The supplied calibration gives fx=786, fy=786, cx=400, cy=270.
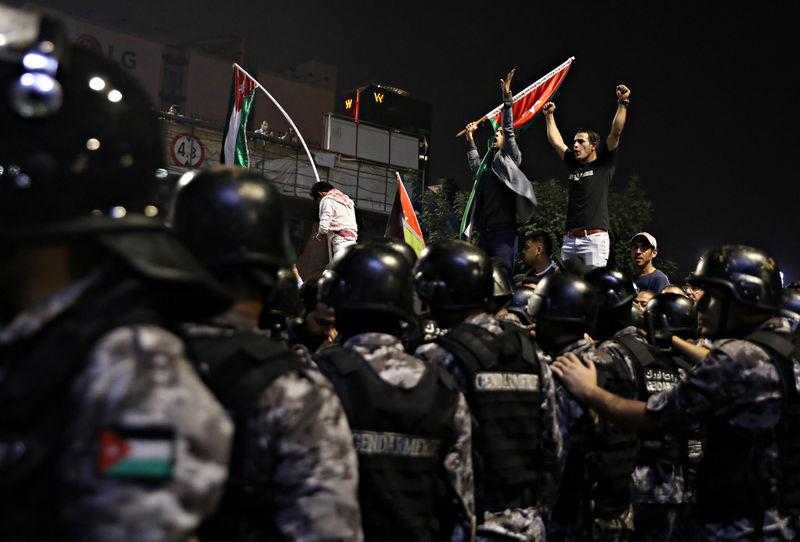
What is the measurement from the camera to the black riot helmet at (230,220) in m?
2.79

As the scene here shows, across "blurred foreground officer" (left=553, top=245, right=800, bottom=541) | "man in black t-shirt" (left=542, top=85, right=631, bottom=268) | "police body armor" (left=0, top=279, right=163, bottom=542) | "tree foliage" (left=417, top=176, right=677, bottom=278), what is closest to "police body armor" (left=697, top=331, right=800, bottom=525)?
"blurred foreground officer" (left=553, top=245, right=800, bottom=541)

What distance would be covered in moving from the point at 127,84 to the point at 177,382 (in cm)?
78

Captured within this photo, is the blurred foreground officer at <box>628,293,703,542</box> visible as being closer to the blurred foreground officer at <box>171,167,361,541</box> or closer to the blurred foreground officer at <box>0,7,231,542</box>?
the blurred foreground officer at <box>171,167,361,541</box>

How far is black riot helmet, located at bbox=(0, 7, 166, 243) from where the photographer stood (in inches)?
66.6

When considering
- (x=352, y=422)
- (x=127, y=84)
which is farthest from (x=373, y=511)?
(x=127, y=84)

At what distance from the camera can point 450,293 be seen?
499 centimetres

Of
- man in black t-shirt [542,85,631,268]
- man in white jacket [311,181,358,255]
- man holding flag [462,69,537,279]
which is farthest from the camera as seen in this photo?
man in white jacket [311,181,358,255]

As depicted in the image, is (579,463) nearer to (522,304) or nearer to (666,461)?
(666,461)

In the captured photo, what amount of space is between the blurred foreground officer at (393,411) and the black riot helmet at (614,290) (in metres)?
3.50

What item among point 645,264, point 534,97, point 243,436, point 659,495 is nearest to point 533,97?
point 534,97

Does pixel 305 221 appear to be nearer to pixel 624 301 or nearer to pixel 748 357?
pixel 624 301

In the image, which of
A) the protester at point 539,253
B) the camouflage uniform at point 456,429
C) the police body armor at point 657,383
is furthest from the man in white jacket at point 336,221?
the camouflage uniform at point 456,429

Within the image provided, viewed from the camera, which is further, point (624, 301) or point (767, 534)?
point (624, 301)

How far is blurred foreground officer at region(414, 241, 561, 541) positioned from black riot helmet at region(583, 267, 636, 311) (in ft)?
6.89
